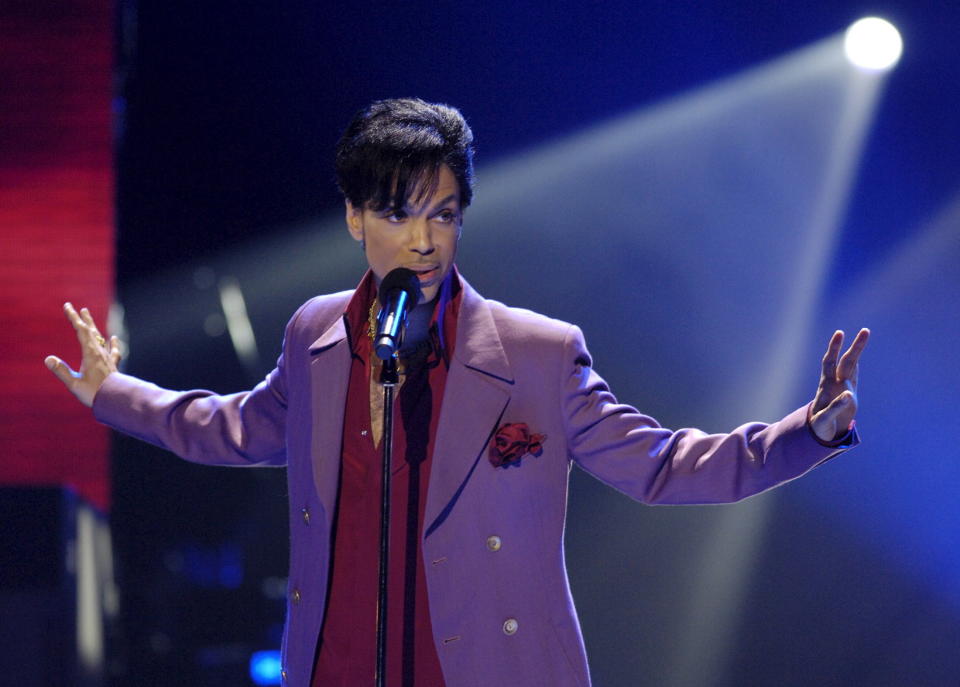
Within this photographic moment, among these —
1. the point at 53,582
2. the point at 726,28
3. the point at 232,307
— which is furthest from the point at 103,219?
the point at 726,28

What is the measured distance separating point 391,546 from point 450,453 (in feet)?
0.67

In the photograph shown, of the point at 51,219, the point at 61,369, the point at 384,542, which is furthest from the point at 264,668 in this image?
the point at 384,542

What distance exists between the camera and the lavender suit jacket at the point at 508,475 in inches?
79.8

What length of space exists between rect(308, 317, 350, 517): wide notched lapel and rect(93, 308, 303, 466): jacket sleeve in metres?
0.16

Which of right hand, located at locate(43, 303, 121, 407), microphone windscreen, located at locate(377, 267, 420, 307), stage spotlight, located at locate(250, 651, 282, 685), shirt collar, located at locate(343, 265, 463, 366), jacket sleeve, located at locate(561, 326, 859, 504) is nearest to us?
microphone windscreen, located at locate(377, 267, 420, 307)

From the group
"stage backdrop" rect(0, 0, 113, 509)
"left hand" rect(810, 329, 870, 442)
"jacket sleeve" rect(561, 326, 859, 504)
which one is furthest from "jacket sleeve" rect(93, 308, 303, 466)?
"stage backdrop" rect(0, 0, 113, 509)

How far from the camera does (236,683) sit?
4.12 meters

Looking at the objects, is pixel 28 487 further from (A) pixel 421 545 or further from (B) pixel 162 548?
(A) pixel 421 545

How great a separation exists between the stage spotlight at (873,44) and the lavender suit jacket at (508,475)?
272cm

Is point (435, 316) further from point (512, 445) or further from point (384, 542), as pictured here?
point (384, 542)

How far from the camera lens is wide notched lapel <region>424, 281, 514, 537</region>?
2.06 meters

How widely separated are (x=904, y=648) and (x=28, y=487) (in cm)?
348

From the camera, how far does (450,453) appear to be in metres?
2.08

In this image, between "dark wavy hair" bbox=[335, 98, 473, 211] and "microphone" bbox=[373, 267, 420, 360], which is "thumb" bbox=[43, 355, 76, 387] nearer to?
→ "dark wavy hair" bbox=[335, 98, 473, 211]
